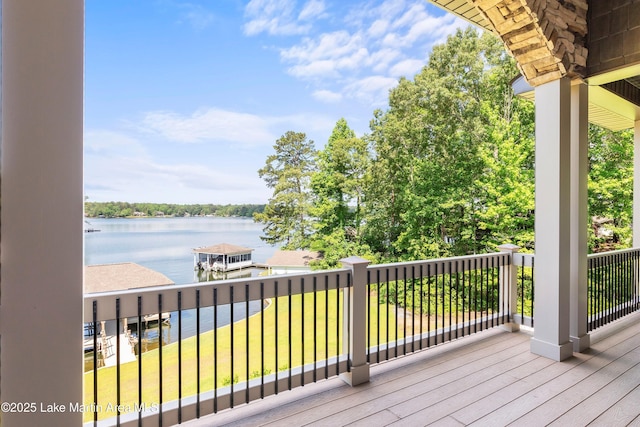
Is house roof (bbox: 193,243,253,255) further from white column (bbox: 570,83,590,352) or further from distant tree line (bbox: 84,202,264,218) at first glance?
white column (bbox: 570,83,590,352)

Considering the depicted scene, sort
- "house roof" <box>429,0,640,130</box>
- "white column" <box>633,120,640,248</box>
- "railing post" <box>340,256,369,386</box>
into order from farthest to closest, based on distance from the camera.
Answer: "white column" <box>633,120,640,248</box>
"house roof" <box>429,0,640,130</box>
"railing post" <box>340,256,369,386</box>

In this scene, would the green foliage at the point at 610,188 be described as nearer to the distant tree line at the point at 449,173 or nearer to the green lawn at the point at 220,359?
the distant tree line at the point at 449,173

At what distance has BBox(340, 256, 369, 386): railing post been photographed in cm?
266

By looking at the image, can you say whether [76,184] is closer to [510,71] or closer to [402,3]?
[510,71]

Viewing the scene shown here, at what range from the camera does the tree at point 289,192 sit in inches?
776

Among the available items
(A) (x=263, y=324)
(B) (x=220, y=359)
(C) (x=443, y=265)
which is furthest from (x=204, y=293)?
(B) (x=220, y=359)

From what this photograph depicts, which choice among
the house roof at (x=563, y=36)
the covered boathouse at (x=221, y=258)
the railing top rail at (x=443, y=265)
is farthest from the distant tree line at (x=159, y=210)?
the house roof at (x=563, y=36)

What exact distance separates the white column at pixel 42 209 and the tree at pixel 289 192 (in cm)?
1749

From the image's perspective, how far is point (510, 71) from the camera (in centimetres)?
1338

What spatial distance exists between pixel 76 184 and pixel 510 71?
15754 mm

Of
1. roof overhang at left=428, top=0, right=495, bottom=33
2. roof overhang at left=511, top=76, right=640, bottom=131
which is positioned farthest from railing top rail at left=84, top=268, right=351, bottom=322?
roof overhang at left=511, top=76, right=640, bottom=131

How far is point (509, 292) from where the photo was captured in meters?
3.87

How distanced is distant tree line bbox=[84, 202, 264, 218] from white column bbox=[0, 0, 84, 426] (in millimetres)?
8601

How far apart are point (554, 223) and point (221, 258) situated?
16867 mm
